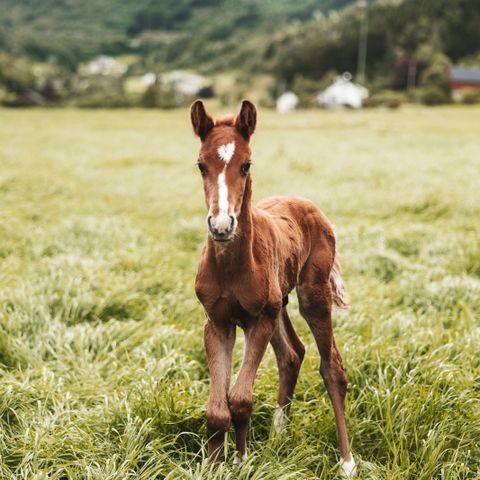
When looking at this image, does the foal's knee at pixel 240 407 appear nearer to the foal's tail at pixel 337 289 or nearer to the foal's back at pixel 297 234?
the foal's back at pixel 297 234

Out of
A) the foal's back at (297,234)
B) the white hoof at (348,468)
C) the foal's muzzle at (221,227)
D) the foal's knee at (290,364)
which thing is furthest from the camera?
the foal's knee at (290,364)

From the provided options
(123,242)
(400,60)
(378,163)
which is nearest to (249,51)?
(400,60)

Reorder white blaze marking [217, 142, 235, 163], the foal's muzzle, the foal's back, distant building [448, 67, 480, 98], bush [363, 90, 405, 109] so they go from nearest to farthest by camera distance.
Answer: the foal's muzzle
white blaze marking [217, 142, 235, 163]
the foal's back
bush [363, 90, 405, 109]
distant building [448, 67, 480, 98]

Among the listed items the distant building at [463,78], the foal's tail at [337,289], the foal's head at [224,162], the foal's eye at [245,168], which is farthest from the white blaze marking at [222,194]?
the distant building at [463,78]

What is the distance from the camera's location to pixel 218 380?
2896 millimetres

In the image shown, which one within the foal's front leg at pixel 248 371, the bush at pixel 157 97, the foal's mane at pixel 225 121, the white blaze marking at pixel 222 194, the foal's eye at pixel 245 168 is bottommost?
the bush at pixel 157 97

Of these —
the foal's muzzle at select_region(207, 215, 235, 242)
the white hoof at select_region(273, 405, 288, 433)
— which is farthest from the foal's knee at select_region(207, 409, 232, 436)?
the foal's muzzle at select_region(207, 215, 235, 242)

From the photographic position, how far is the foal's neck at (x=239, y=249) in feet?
9.32

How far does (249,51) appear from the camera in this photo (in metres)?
139

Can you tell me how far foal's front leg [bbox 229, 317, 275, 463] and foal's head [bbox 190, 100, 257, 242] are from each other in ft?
2.21

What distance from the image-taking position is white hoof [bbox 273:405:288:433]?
3404mm

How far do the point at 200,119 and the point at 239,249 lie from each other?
2.22 feet

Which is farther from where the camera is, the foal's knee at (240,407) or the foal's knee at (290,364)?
the foal's knee at (290,364)

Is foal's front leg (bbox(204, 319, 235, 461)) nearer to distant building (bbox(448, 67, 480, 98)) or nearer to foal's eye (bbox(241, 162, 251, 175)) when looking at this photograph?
foal's eye (bbox(241, 162, 251, 175))
